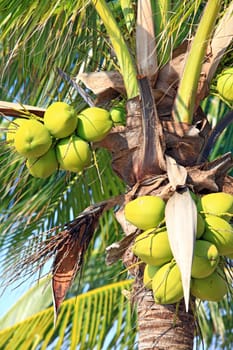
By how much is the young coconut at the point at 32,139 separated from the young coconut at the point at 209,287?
589 millimetres

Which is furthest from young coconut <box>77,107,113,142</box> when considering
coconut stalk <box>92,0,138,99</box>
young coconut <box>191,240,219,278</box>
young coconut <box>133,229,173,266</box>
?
young coconut <box>191,240,219,278</box>

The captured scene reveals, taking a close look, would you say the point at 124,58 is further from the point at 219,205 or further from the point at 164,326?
the point at 164,326

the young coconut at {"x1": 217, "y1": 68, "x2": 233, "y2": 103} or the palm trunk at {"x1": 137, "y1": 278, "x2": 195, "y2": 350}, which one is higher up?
the young coconut at {"x1": 217, "y1": 68, "x2": 233, "y2": 103}

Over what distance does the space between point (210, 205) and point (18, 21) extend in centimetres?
142

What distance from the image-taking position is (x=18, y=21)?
3.45m

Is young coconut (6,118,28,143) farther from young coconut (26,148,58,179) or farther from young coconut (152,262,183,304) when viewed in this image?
young coconut (152,262,183,304)

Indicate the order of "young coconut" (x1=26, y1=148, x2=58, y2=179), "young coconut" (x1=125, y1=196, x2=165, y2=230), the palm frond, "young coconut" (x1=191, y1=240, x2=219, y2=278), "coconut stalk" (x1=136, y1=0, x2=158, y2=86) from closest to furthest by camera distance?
"young coconut" (x1=191, y1=240, x2=219, y2=278)
"young coconut" (x1=125, y1=196, x2=165, y2=230)
"young coconut" (x1=26, y1=148, x2=58, y2=179)
"coconut stalk" (x1=136, y1=0, x2=158, y2=86)
the palm frond

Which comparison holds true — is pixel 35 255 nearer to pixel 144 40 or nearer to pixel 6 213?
pixel 144 40

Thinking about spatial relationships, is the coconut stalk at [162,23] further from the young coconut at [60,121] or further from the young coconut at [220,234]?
Result: the young coconut at [220,234]

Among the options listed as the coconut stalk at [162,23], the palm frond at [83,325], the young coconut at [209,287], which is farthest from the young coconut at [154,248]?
the palm frond at [83,325]

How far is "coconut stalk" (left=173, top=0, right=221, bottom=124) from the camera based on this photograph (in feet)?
8.86

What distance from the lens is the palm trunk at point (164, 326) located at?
Result: 103 inches

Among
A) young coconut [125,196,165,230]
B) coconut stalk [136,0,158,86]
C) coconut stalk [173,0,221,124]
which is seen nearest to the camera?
young coconut [125,196,165,230]

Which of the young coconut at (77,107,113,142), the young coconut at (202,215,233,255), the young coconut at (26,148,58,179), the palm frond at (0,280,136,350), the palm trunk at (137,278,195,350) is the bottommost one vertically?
the palm frond at (0,280,136,350)
